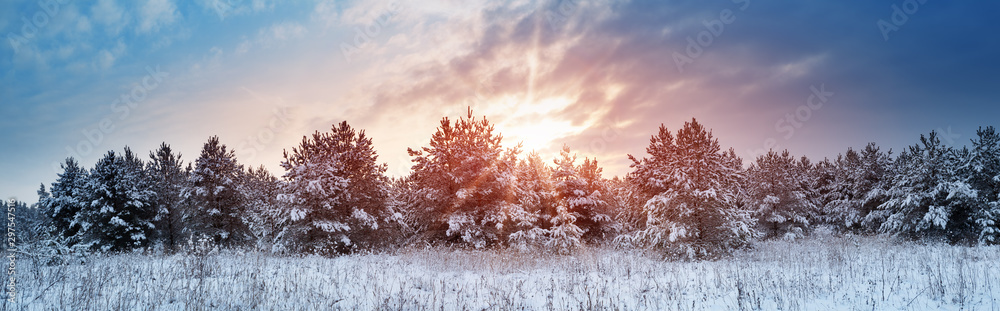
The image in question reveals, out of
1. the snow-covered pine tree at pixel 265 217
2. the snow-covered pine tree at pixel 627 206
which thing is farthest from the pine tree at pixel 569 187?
the snow-covered pine tree at pixel 265 217

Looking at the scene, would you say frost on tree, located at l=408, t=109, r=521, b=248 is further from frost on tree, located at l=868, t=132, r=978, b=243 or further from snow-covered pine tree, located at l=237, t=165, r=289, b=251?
frost on tree, located at l=868, t=132, r=978, b=243

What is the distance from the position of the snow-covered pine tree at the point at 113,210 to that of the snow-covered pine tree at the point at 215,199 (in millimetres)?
2656

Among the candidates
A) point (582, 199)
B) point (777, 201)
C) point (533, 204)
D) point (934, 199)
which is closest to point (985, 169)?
point (934, 199)

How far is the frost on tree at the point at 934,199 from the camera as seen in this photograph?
72.6 ft

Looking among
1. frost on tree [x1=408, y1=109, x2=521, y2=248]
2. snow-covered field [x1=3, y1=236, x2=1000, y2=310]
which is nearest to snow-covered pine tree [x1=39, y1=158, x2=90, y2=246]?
snow-covered field [x1=3, y1=236, x2=1000, y2=310]

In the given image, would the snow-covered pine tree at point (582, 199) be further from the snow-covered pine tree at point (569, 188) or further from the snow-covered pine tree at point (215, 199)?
the snow-covered pine tree at point (215, 199)

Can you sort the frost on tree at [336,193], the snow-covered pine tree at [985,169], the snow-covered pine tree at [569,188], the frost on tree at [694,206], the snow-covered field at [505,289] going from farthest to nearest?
the snow-covered pine tree at [569,188] < the snow-covered pine tree at [985,169] < the frost on tree at [336,193] < the frost on tree at [694,206] < the snow-covered field at [505,289]

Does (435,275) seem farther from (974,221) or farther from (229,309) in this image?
(974,221)

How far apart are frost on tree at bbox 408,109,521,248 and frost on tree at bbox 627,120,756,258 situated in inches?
284

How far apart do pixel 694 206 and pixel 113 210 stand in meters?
32.2

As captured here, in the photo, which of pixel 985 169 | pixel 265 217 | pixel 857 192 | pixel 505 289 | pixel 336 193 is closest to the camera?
pixel 505 289

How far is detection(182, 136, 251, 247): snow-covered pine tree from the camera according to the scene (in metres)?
26.3

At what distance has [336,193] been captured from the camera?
69.1ft

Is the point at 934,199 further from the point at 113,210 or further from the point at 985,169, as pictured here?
the point at 113,210
